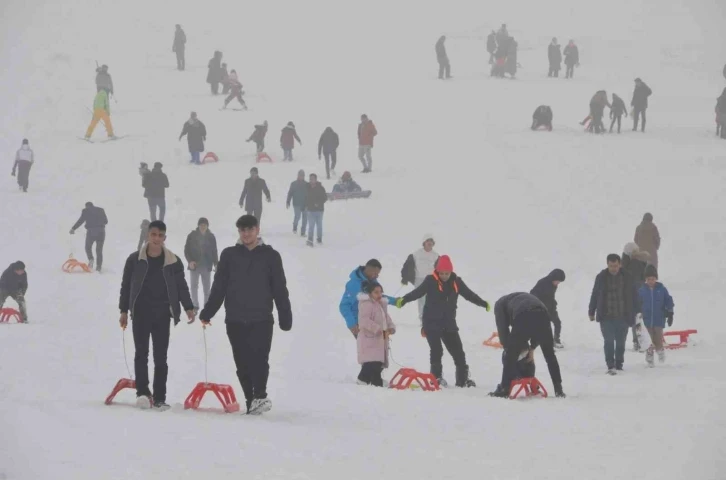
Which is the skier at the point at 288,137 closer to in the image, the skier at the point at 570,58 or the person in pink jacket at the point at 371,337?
the skier at the point at 570,58

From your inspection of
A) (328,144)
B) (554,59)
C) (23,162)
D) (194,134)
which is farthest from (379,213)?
(554,59)

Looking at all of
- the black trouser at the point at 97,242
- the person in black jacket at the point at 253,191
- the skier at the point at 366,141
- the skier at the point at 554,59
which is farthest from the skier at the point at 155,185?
the skier at the point at 554,59

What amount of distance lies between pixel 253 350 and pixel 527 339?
297 centimetres

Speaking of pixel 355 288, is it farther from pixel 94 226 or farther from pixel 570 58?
pixel 570 58

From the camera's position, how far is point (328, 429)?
855 centimetres

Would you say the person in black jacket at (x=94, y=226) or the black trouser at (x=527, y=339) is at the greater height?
the person in black jacket at (x=94, y=226)

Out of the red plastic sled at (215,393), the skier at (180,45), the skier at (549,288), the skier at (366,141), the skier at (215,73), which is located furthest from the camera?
the skier at (180,45)

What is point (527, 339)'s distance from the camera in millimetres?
10727

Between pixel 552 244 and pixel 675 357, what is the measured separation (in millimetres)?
9052

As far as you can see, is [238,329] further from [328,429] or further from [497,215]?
[497,215]

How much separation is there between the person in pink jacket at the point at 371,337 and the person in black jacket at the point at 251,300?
264cm

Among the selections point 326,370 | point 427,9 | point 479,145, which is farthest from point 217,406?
point 427,9

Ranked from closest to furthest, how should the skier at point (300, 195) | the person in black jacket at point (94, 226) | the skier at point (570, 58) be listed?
the person in black jacket at point (94, 226)
the skier at point (300, 195)
the skier at point (570, 58)

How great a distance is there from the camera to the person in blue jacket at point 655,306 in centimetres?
1413
